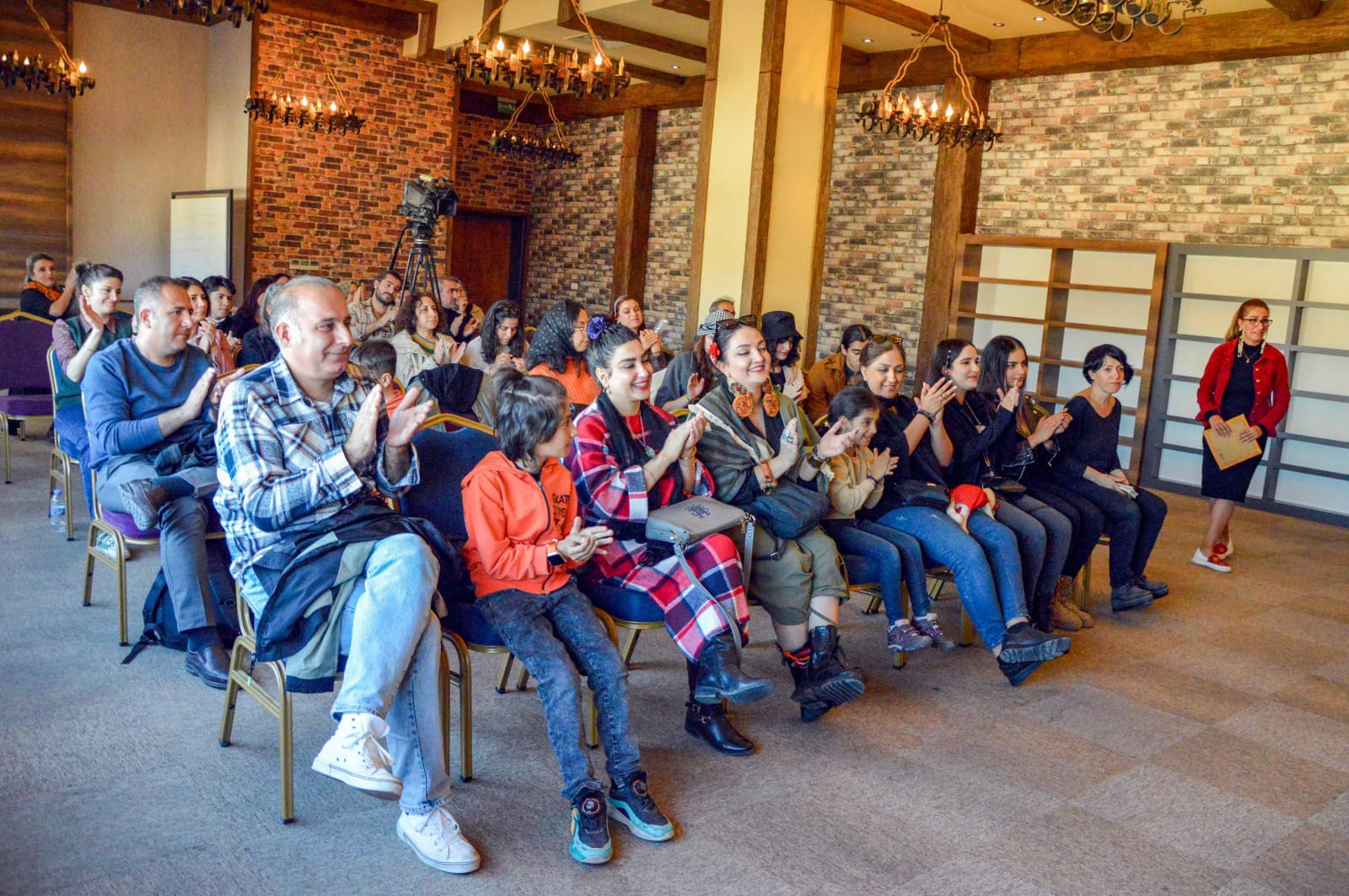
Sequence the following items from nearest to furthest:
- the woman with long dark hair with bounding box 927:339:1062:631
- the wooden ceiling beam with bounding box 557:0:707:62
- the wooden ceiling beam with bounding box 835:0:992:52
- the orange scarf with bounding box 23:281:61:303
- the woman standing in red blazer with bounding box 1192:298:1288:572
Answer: the woman with long dark hair with bounding box 927:339:1062:631 → the woman standing in red blazer with bounding box 1192:298:1288:572 → the orange scarf with bounding box 23:281:61:303 → the wooden ceiling beam with bounding box 835:0:992:52 → the wooden ceiling beam with bounding box 557:0:707:62

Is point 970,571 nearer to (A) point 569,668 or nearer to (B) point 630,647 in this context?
(B) point 630,647

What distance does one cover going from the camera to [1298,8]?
696cm

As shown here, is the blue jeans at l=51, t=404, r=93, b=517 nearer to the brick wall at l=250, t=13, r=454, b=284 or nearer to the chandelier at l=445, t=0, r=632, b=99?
the chandelier at l=445, t=0, r=632, b=99

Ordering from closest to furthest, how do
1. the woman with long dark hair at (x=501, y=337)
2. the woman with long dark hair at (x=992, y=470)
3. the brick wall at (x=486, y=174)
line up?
the woman with long dark hair at (x=992, y=470) → the woman with long dark hair at (x=501, y=337) → the brick wall at (x=486, y=174)

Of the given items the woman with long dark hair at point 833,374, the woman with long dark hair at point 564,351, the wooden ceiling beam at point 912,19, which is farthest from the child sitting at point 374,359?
the wooden ceiling beam at point 912,19

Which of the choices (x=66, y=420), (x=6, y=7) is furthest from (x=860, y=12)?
(x=6, y=7)

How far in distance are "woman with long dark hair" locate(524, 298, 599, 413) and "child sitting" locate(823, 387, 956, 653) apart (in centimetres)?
139

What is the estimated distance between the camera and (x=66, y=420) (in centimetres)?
427

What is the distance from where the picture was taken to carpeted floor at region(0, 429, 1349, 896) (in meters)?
2.45

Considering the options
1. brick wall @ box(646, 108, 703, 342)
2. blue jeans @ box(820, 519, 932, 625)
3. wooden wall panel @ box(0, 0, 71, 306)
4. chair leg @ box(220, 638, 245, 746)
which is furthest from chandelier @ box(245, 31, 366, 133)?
chair leg @ box(220, 638, 245, 746)

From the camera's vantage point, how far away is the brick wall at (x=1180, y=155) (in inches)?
293

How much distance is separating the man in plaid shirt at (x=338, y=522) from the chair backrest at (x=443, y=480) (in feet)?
0.74

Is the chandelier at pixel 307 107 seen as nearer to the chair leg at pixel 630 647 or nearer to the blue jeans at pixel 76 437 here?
the blue jeans at pixel 76 437

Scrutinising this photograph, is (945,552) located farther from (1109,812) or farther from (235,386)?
(235,386)
